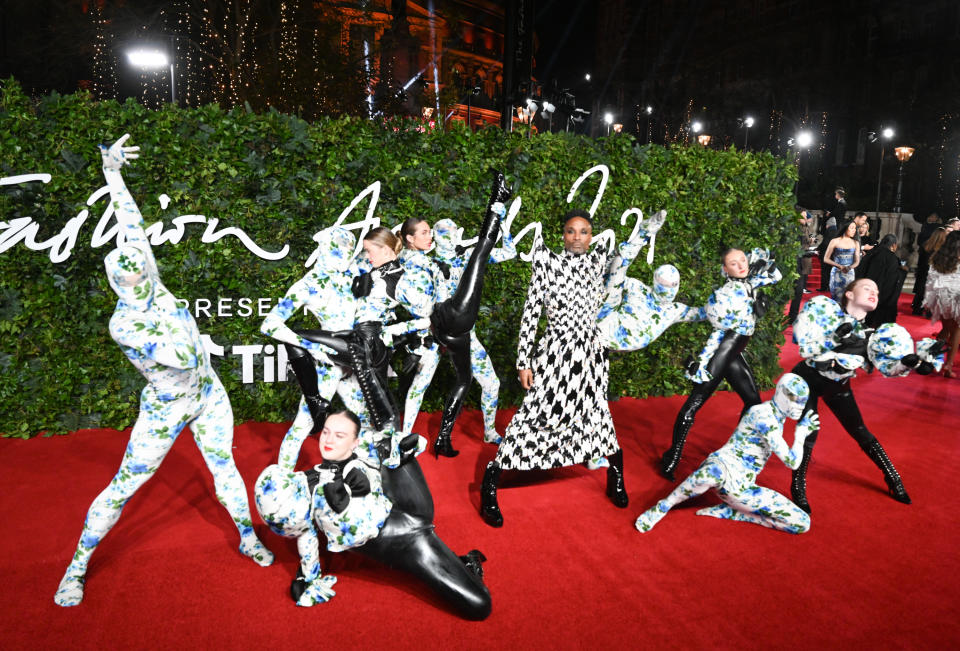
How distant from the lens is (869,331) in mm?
4152

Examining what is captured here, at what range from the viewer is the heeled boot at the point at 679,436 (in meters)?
5.09

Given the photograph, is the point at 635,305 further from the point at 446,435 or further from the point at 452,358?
the point at 446,435

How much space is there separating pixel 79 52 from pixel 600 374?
17.6 meters

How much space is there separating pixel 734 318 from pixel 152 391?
13.2 feet

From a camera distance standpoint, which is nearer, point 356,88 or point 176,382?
point 176,382

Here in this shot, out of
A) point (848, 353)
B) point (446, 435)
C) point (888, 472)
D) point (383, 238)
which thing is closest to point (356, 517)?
point (383, 238)

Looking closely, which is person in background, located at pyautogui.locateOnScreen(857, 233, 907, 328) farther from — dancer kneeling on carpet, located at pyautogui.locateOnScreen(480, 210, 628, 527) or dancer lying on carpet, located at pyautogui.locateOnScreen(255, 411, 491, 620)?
dancer lying on carpet, located at pyautogui.locateOnScreen(255, 411, 491, 620)

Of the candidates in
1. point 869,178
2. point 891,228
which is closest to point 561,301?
point 891,228

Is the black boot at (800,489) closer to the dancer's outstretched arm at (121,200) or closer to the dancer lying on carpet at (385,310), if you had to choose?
the dancer lying on carpet at (385,310)

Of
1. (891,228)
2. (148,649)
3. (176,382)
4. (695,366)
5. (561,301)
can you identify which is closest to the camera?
(148,649)

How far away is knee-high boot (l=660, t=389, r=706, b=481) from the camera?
5090 mm

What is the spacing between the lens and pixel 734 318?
4785 mm

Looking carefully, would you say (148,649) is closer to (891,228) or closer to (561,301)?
(561,301)

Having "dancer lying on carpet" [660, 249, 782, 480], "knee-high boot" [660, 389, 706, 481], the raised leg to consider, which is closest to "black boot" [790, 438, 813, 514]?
"dancer lying on carpet" [660, 249, 782, 480]
